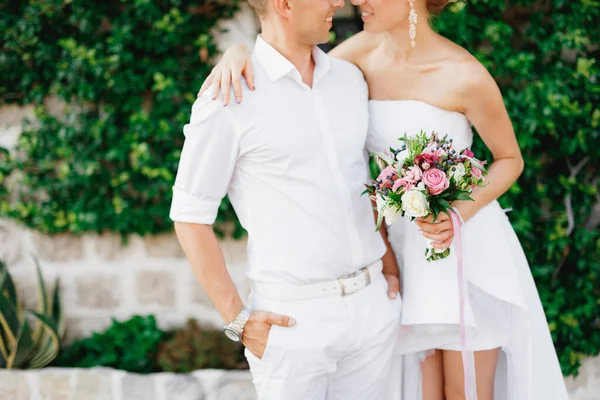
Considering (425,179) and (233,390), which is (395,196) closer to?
(425,179)

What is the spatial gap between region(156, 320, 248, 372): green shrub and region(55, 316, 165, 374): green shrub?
8 cm

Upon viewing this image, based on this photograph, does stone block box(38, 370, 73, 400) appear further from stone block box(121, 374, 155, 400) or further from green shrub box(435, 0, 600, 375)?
green shrub box(435, 0, 600, 375)

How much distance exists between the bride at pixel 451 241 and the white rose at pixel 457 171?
0.80 feet

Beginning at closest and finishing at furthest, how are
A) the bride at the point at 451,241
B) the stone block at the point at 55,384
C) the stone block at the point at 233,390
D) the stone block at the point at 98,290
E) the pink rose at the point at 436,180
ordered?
1. the pink rose at the point at 436,180
2. the bride at the point at 451,241
3. the stone block at the point at 233,390
4. the stone block at the point at 55,384
5. the stone block at the point at 98,290

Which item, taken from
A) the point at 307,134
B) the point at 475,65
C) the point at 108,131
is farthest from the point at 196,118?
the point at 108,131

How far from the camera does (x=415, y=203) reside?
2002 mm

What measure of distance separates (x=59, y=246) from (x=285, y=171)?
269 centimetres

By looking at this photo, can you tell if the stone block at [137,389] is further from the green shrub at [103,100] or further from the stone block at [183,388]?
the green shrub at [103,100]

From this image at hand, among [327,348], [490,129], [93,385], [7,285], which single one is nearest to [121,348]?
Result: [93,385]

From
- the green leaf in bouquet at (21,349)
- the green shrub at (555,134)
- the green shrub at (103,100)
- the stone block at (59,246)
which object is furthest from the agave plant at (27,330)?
the green shrub at (555,134)

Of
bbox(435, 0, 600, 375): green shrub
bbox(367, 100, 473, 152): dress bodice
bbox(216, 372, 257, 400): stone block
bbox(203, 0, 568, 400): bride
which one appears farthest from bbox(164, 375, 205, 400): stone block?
bbox(435, 0, 600, 375): green shrub

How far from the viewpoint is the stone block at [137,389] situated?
3691 mm

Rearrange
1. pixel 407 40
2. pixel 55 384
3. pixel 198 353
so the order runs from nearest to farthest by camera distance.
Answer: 1. pixel 407 40
2. pixel 55 384
3. pixel 198 353

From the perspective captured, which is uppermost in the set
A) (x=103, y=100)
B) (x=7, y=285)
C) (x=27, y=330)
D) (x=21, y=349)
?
(x=103, y=100)
